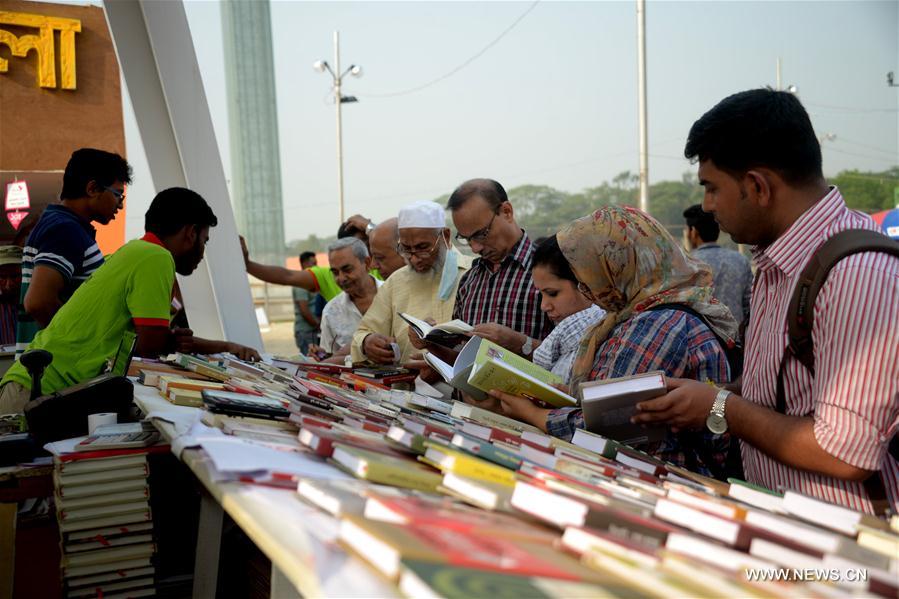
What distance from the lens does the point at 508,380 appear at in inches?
Result: 88.4

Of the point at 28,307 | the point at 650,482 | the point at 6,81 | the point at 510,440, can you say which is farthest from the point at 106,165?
the point at 6,81

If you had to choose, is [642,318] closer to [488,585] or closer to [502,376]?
[502,376]

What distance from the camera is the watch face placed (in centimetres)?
180

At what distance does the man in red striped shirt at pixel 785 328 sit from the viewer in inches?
59.1

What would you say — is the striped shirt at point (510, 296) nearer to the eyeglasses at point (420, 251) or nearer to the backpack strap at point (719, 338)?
the eyeglasses at point (420, 251)

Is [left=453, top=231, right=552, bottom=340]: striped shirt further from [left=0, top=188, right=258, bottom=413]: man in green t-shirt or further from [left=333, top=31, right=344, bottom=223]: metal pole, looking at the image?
[left=333, top=31, right=344, bottom=223]: metal pole

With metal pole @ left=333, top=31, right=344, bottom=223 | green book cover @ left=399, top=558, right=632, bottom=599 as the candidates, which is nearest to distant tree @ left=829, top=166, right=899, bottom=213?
metal pole @ left=333, top=31, right=344, bottom=223

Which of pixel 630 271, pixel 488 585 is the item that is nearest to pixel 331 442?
pixel 488 585

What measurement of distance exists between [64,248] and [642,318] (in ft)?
9.52

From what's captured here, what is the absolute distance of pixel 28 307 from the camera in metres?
3.68

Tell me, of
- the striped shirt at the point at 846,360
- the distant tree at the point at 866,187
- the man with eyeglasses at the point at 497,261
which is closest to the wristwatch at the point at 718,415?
the striped shirt at the point at 846,360

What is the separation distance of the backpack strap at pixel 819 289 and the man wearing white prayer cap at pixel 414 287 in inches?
Answer: 106

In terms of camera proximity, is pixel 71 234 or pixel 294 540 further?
pixel 71 234

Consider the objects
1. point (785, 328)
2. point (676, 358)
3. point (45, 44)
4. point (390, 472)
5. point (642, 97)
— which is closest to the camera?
point (390, 472)
